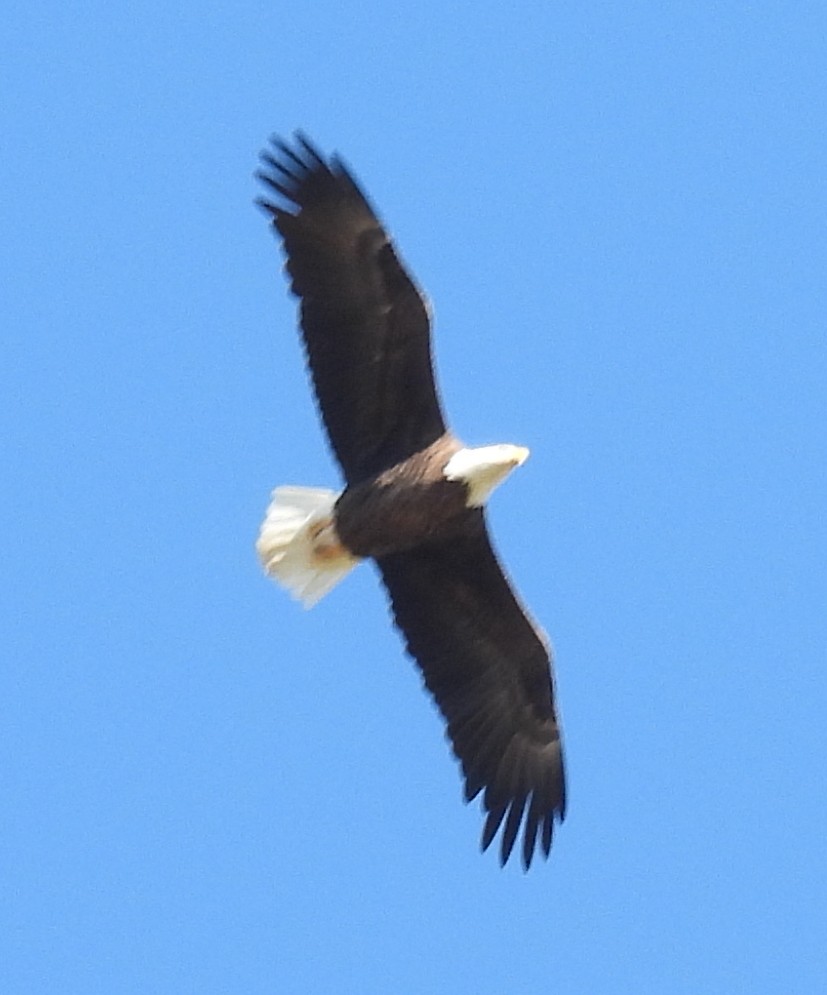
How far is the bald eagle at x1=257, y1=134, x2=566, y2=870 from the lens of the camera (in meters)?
12.8

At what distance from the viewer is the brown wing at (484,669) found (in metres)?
13.3

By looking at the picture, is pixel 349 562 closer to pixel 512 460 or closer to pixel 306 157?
pixel 512 460

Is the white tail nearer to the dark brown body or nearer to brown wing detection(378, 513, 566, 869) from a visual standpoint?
the dark brown body

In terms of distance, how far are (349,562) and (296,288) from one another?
1219 millimetres

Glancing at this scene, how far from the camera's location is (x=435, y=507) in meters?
13.0

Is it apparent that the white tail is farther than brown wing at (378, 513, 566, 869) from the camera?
No

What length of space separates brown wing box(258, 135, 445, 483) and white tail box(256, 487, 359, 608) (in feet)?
1.38

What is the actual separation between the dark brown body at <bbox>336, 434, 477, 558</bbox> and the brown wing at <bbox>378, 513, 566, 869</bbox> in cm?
22

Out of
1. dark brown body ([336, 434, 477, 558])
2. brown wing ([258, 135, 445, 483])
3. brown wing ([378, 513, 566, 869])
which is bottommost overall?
brown wing ([378, 513, 566, 869])

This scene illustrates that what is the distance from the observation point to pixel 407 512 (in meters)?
13.0

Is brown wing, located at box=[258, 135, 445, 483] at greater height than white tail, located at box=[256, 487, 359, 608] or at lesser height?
greater

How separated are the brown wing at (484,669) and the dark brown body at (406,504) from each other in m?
0.22

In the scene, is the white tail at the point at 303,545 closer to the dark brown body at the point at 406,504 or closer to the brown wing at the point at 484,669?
the dark brown body at the point at 406,504

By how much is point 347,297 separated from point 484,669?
1701 millimetres
